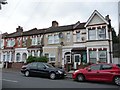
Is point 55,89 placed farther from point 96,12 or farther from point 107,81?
point 96,12

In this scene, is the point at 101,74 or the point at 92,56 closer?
the point at 101,74

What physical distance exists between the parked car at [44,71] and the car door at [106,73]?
404 cm

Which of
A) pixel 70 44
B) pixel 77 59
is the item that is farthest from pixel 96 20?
pixel 77 59

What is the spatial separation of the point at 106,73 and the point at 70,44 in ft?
46.9

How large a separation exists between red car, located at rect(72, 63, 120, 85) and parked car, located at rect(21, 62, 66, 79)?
5.68 feet

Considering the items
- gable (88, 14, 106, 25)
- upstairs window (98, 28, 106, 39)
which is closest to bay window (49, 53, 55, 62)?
gable (88, 14, 106, 25)

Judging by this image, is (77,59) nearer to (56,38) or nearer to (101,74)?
(56,38)

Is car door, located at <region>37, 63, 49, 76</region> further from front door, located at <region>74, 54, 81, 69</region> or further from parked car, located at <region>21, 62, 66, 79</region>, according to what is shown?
front door, located at <region>74, 54, 81, 69</region>

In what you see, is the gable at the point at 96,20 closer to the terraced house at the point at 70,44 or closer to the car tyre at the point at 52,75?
the terraced house at the point at 70,44

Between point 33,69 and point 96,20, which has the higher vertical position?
point 96,20

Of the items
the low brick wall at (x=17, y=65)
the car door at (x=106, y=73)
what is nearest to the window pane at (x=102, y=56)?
the car door at (x=106, y=73)

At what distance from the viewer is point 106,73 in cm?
1389

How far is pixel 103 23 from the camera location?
24.6m

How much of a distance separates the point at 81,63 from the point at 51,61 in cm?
580
